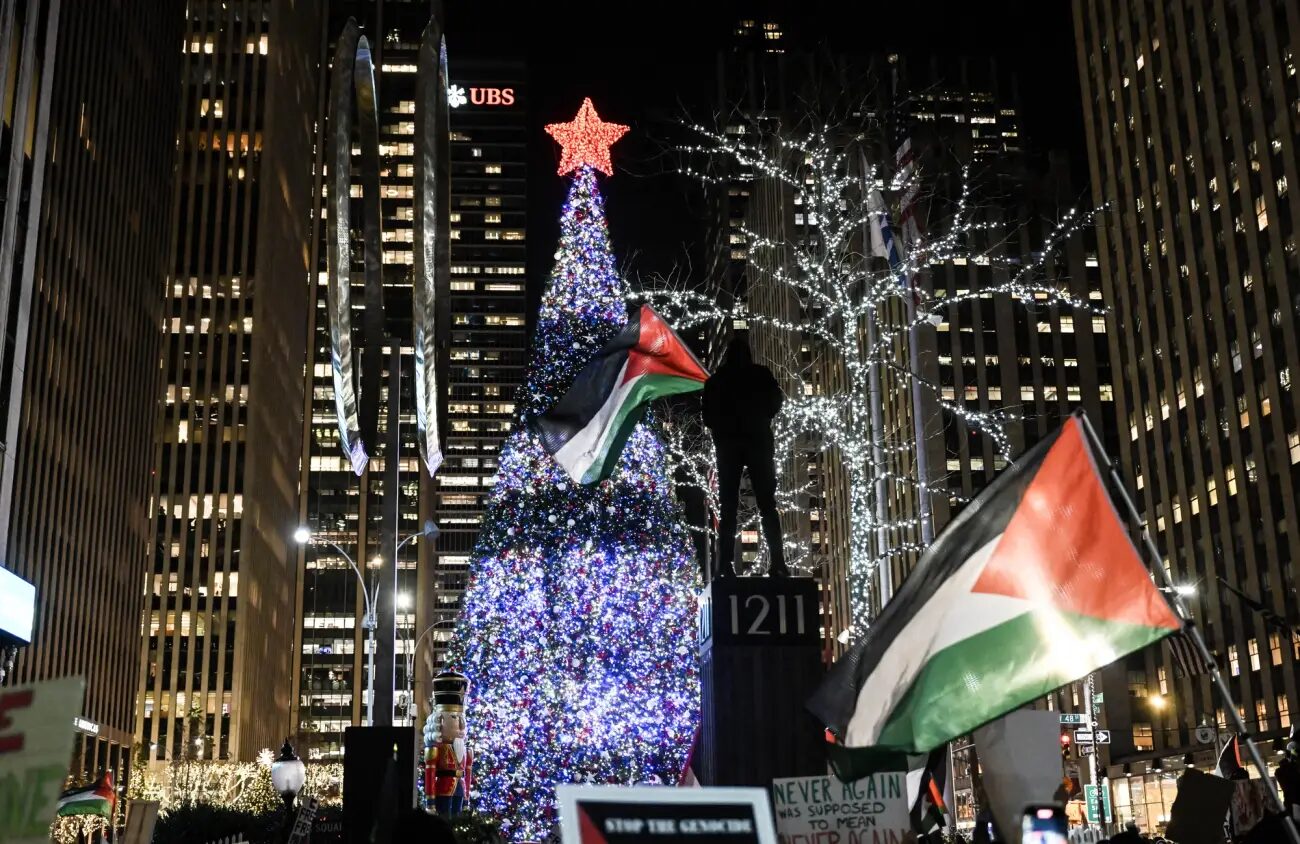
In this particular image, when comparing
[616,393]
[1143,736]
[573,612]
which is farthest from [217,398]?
[616,393]

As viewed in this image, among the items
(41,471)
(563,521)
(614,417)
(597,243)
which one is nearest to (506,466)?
(563,521)

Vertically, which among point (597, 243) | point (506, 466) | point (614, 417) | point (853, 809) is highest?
point (597, 243)

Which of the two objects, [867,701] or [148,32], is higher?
[148,32]

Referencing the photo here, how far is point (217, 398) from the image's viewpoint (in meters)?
120

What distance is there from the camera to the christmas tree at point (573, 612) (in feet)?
78.5

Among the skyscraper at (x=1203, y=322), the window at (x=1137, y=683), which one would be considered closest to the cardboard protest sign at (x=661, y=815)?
the skyscraper at (x=1203, y=322)

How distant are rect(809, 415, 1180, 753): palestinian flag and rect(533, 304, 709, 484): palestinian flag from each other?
9921 millimetres

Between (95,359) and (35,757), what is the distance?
8239 cm

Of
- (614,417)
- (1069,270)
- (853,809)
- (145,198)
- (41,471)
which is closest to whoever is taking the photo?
(853,809)

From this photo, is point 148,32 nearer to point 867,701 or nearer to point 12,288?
point 12,288

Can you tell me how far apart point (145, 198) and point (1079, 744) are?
70305 millimetres

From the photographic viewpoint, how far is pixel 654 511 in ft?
83.2

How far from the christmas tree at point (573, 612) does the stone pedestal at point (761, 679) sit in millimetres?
13056

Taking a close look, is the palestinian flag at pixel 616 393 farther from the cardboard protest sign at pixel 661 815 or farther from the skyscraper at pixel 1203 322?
the skyscraper at pixel 1203 322
